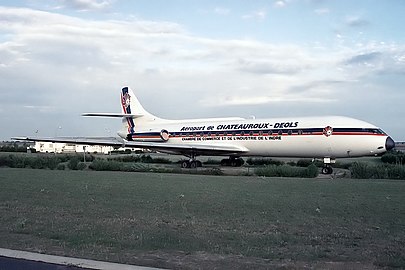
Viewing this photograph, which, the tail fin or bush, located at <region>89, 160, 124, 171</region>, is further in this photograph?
the tail fin

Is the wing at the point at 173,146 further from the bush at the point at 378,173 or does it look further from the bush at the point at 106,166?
the bush at the point at 378,173

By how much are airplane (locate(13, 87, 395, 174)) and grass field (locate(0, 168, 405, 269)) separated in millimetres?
15731

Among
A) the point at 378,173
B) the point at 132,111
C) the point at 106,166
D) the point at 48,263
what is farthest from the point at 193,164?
the point at 48,263

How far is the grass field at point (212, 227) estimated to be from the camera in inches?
296

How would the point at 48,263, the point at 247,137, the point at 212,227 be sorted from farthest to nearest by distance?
the point at 247,137, the point at 212,227, the point at 48,263

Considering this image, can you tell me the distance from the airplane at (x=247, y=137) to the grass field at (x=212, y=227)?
15.7 meters

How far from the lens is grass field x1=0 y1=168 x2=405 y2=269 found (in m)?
7.51

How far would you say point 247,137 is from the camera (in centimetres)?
3744

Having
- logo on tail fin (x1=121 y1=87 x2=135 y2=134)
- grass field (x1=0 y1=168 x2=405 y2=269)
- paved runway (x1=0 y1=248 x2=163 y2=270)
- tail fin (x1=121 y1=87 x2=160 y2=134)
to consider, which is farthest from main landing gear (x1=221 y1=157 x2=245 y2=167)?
paved runway (x1=0 y1=248 x2=163 y2=270)

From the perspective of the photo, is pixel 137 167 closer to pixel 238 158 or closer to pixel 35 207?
pixel 238 158

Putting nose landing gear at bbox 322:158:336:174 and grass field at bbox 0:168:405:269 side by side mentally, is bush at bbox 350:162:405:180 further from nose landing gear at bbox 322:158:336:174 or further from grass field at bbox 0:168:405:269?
grass field at bbox 0:168:405:269

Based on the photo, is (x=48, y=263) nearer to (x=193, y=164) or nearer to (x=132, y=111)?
(x=193, y=164)

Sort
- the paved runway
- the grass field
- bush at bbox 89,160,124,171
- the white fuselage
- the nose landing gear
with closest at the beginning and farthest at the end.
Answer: the paved runway, the grass field, the nose landing gear, the white fuselage, bush at bbox 89,160,124,171

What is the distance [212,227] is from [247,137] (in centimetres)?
2779
